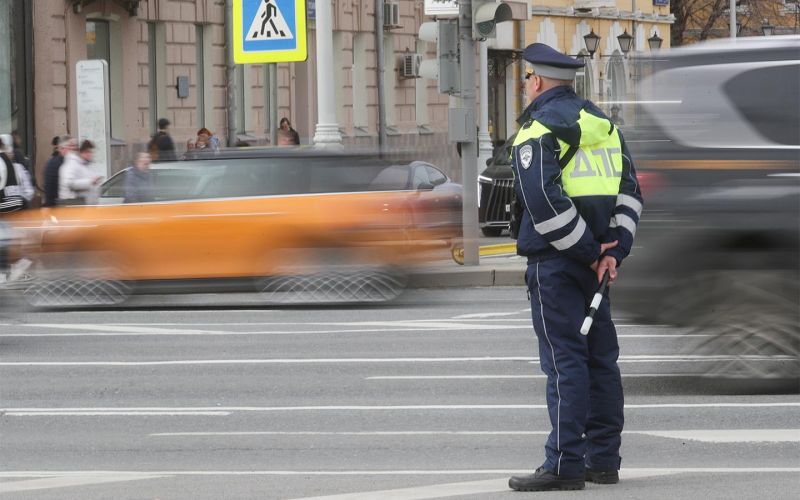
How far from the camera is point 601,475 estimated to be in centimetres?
743

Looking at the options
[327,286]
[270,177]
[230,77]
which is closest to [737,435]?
[327,286]

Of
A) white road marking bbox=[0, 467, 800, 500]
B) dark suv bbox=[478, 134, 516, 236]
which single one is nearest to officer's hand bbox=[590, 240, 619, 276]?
white road marking bbox=[0, 467, 800, 500]

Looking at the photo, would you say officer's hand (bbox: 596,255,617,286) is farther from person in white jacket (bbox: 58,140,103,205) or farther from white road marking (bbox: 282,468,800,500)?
person in white jacket (bbox: 58,140,103,205)

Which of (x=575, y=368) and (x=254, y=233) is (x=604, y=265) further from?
(x=254, y=233)

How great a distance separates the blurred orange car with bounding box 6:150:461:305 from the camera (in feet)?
55.1

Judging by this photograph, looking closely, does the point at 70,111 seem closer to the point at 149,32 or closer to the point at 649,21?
the point at 149,32

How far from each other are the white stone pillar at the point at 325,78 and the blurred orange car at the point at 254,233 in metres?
6.96

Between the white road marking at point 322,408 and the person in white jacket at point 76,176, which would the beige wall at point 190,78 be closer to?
the person in white jacket at point 76,176

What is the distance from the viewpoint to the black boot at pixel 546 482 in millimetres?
7301

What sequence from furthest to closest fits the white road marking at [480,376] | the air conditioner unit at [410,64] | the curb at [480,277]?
the air conditioner unit at [410,64], the curb at [480,277], the white road marking at [480,376]

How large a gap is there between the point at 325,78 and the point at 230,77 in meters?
9.32

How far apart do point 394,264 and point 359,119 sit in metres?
22.9

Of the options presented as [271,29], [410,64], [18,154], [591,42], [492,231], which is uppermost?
[591,42]

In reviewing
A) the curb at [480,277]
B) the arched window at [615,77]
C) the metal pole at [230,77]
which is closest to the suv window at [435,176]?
the curb at [480,277]
